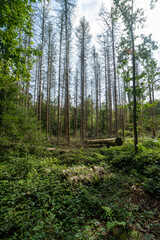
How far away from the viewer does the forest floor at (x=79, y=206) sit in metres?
1.99

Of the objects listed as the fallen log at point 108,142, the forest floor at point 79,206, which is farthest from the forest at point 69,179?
the fallen log at point 108,142

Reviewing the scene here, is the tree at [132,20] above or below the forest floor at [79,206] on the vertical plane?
above

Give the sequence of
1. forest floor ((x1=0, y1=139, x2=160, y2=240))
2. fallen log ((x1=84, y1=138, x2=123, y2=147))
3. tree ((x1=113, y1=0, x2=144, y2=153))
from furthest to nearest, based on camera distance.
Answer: fallen log ((x1=84, y1=138, x2=123, y2=147)) < tree ((x1=113, y1=0, x2=144, y2=153)) < forest floor ((x1=0, y1=139, x2=160, y2=240))

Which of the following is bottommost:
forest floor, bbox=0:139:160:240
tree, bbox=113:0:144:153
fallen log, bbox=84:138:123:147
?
forest floor, bbox=0:139:160:240

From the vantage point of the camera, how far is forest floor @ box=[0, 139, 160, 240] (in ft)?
6.52

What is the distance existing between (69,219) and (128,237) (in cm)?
118

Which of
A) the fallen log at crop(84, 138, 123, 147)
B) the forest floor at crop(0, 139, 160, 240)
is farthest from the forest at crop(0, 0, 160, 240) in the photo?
the fallen log at crop(84, 138, 123, 147)

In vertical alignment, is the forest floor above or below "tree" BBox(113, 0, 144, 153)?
below

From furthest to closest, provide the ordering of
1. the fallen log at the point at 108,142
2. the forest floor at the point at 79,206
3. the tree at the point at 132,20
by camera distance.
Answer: the fallen log at the point at 108,142
the tree at the point at 132,20
the forest floor at the point at 79,206

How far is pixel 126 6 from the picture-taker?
556 cm

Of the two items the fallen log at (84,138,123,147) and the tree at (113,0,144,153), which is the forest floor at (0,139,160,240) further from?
the fallen log at (84,138,123,147)

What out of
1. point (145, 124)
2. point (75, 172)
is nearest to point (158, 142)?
point (145, 124)

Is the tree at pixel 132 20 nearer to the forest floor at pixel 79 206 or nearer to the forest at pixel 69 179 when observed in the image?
the forest at pixel 69 179

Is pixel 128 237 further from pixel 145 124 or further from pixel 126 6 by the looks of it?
pixel 126 6
